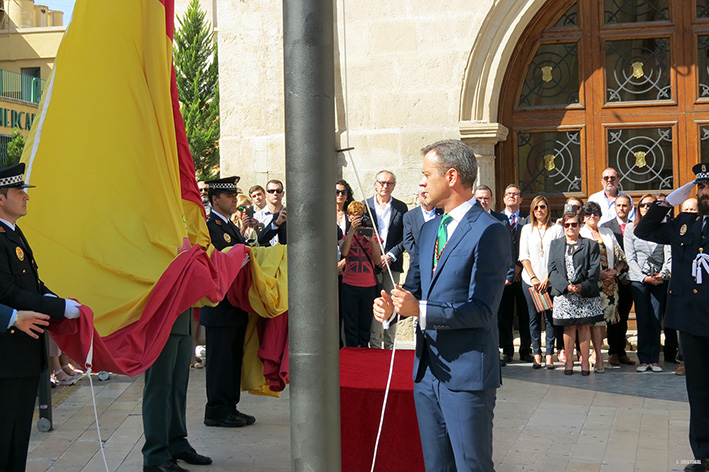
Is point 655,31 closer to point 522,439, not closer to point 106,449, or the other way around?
point 522,439

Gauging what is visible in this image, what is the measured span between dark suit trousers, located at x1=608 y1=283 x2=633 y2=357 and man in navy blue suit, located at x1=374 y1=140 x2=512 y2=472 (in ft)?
19.2

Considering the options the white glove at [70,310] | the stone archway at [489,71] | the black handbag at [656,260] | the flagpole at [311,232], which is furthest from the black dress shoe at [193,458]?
the stone archway at [489,71]

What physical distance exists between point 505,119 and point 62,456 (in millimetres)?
6918

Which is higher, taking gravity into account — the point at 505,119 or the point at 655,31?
the point at 655,31

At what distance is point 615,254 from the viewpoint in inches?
354

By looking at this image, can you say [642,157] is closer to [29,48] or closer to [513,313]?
[513,313]

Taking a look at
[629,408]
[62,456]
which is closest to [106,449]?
[62,456]

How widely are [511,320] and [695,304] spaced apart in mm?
3945

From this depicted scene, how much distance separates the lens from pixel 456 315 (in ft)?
11.8

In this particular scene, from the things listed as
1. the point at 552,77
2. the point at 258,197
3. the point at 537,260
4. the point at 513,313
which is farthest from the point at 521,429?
the point at 552,77

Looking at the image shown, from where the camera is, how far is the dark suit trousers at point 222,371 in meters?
6.68

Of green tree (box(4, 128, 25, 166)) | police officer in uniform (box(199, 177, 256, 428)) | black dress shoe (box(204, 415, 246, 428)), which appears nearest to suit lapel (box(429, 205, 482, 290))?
police officer in uniform (box(199, 177, 256, 428))

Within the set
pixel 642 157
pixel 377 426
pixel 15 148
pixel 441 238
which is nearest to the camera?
pixel 441 238

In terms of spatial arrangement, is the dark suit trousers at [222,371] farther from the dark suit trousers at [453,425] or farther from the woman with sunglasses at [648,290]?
the woman with sunglasses at [648,290]
